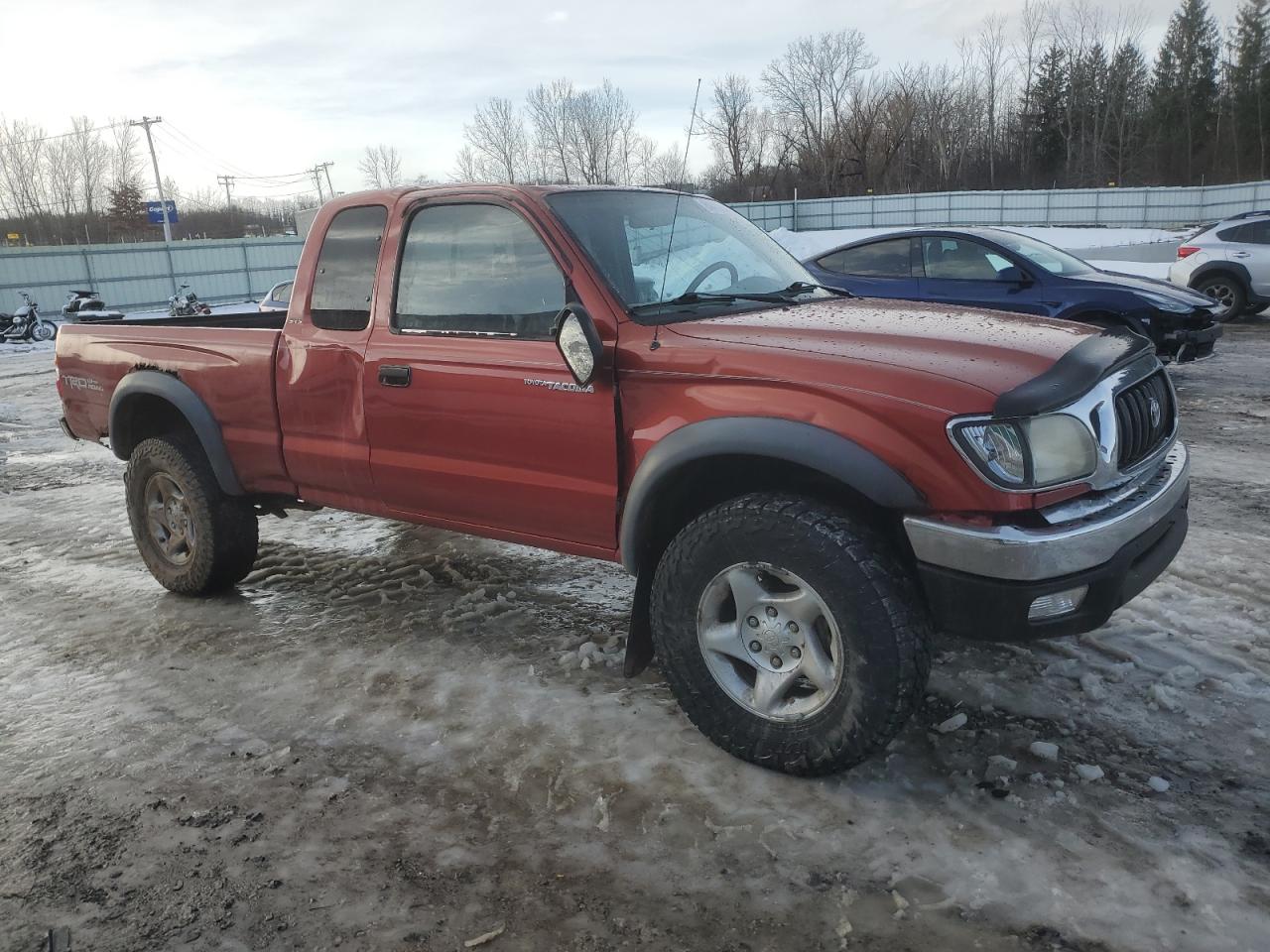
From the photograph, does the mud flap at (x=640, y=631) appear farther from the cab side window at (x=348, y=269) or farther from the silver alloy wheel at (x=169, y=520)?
the silver alloy wheel at (x=169, y=520)

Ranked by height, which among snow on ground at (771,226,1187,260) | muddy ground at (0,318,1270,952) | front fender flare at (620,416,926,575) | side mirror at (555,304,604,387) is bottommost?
muddy ground at (0,318,1270,952)

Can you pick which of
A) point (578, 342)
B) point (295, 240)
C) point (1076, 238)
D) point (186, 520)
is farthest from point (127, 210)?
point (578, 342)

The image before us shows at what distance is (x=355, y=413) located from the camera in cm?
386

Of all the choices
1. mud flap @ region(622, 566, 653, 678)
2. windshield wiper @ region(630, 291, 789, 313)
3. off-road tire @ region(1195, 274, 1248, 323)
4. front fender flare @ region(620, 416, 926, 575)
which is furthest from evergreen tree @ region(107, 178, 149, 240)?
front fender flare @ region(620, 416, 926, 575)

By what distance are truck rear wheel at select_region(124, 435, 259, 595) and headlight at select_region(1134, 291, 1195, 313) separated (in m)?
7.74

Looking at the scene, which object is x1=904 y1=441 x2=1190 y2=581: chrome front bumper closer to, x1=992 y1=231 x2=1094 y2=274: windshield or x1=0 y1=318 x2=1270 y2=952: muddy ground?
x1=0 y1=318 x2=1270 y2=952: muddy ground

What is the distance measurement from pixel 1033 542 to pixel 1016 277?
7179mm

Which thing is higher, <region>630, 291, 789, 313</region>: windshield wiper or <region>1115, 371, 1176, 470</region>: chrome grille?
<region>630, 291, 789, 313</region>: windshield wiper

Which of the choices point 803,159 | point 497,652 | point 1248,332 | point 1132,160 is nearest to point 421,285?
point 497,652

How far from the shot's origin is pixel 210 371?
14.4 feet

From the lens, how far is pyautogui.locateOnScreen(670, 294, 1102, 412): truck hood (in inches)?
103

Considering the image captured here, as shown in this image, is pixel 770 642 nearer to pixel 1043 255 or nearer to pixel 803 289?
pixel 803 289

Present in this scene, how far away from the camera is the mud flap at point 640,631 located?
3.20 metres

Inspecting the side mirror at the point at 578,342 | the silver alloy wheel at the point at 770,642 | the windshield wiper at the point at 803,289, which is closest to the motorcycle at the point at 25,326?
the windshield wiper at the point at 803,289
